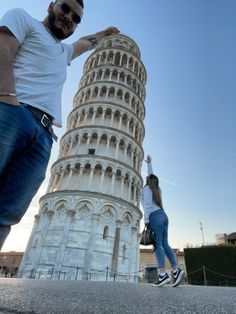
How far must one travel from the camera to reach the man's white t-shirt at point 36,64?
6.07ft

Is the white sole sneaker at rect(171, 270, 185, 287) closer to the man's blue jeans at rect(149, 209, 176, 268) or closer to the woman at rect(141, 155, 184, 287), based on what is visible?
the woman at rect(141, 155, 184, 287)

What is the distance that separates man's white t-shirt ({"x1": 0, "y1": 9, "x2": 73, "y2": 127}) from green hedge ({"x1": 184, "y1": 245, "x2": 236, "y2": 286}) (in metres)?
23.6

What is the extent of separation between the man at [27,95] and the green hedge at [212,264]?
23395 millimetres

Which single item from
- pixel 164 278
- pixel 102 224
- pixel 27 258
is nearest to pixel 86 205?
pixel 102 224

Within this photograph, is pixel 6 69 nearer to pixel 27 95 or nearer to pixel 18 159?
pixel 27 95

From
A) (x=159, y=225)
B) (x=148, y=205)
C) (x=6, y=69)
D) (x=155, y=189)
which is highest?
(x=155, y=189)

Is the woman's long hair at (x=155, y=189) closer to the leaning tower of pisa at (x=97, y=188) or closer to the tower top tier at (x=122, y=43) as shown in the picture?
the leaning tower of pisa at (x=97, y=188)

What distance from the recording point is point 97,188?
2328cm

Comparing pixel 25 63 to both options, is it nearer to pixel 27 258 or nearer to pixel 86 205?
pixel 86 205

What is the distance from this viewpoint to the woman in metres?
5.13

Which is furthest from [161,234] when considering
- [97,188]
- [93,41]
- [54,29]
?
[97,188]

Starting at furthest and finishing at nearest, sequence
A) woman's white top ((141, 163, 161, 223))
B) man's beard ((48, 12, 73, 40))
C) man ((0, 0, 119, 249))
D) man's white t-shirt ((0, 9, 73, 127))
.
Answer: woman's white top ((141, 163, 161, 223))
man's beard ((48, 12, 73, 40))
man's white t-shirt ((0, 9, 73, 127))
man ((0, 0, 119, 249))

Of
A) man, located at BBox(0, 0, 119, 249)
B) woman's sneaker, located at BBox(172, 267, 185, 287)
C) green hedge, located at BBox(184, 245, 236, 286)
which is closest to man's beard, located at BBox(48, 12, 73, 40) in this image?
man, located at BBox(0, 0, 119, 249)

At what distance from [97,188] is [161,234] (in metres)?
18.4
